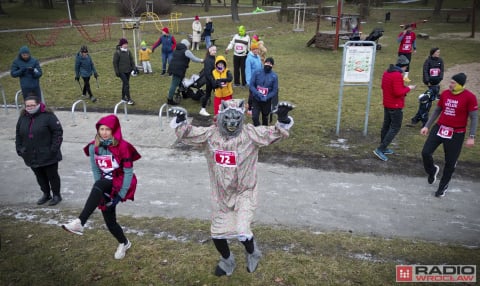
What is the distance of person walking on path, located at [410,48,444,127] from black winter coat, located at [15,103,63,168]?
28.0 feet

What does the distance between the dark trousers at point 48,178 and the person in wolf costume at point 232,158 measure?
3.13m

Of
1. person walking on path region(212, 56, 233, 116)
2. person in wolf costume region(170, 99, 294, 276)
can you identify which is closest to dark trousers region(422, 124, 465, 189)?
person in wolf costume region(170, 99, 294, 276)

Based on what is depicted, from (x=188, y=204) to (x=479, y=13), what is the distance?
43949mm

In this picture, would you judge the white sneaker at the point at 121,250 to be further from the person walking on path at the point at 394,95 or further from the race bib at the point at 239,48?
the race bib at the point at 239,48

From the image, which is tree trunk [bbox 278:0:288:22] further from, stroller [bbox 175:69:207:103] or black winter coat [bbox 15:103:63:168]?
black winter coat [bbox 15:103:63:168]

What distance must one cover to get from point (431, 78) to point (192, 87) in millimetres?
6842

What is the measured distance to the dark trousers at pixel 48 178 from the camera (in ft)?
21.6

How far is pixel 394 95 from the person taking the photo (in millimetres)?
8156

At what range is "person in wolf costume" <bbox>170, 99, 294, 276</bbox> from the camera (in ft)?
14.7

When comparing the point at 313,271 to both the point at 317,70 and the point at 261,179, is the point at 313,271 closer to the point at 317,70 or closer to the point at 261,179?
the point at 261,179

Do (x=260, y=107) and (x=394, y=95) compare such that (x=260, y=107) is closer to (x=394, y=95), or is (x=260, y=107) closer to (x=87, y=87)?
(x=394, y=95)

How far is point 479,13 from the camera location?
133 feet

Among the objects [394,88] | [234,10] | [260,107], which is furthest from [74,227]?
[234,10]

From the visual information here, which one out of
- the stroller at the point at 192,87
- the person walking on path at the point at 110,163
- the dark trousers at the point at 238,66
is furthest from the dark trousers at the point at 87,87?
the person walking on path at the point at 110,163
